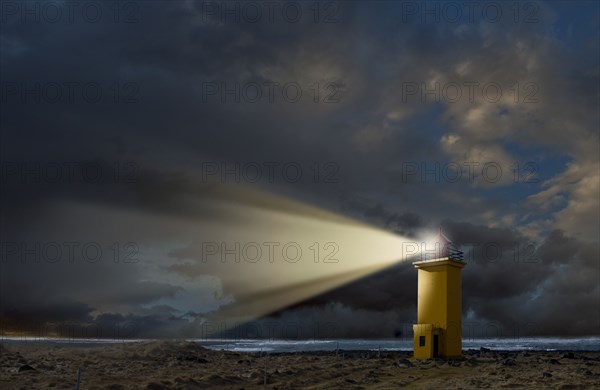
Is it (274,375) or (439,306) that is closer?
(274,375)

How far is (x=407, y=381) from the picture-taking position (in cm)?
2672

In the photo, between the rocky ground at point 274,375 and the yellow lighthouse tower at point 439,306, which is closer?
the rocky ground at point 274,375

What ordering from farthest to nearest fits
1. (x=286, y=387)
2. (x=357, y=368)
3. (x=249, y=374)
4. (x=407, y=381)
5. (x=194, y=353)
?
(x=194, y=353) < (x=357, y=368) < (x=249, y=374) < (x=407, y=381) < (x=286, y=387)

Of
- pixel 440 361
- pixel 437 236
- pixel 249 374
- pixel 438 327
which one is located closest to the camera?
pixel 249 374

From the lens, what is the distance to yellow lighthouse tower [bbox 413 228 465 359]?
4041 centimetres

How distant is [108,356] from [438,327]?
27499mm

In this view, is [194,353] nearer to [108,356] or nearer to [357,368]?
[108,356]

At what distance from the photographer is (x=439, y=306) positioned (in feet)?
134

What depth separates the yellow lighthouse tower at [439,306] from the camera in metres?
40.4

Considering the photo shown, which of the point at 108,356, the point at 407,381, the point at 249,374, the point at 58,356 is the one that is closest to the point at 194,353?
the point at 108,356

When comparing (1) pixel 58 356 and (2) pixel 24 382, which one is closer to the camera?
(2) pixel 24 382

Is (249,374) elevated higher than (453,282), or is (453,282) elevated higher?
(453,282)

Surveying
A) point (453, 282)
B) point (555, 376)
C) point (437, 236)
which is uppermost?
point (437, 236)

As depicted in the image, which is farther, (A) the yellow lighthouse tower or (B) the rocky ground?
(A) the yellow lighthouse tower
